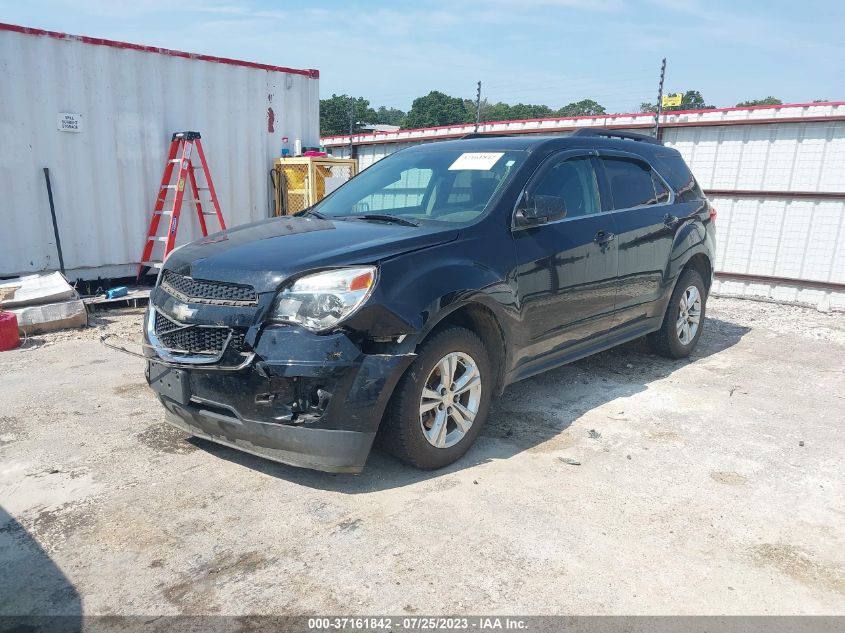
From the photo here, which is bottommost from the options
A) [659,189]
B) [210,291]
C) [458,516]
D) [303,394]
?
[458,516]

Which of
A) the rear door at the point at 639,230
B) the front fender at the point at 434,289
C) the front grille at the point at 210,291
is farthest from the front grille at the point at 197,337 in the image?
the rear door at the point at 639,230

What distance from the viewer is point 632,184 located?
16.5ft

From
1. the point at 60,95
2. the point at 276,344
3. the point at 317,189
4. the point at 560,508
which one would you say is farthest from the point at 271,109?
the point at 560,508

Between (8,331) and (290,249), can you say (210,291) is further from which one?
(8,331)

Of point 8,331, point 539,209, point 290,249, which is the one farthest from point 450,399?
point 8,331

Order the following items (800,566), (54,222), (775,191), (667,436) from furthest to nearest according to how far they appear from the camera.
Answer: (775,191) < (54,222) < (667,436) < (800,566)

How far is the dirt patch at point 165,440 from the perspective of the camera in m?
3.79

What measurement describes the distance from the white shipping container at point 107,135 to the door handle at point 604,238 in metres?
6.13

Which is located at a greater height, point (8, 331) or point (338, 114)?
point (338, 114)

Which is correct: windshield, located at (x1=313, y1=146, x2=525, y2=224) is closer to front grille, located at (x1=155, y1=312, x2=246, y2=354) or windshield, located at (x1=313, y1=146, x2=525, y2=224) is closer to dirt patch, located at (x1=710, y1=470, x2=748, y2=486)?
front grille, located at (x1=155, y1=312, x2=246, y2=354)

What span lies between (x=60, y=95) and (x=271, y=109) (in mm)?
2782

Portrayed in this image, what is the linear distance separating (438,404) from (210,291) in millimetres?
1326

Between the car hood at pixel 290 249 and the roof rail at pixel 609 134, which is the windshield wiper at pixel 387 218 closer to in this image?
the car hood at pixel 290 249

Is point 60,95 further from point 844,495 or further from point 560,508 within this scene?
point 844,495
